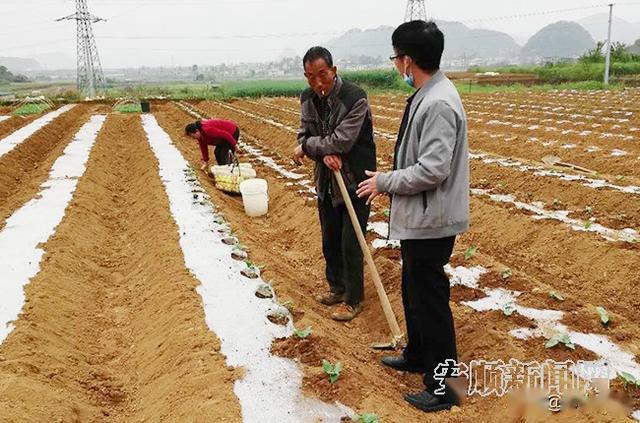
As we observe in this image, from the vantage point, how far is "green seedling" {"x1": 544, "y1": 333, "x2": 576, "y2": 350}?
3.64m

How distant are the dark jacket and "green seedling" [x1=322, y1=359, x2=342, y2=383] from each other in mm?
1511

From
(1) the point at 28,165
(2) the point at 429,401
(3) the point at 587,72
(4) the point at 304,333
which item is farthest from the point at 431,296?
(3) the point at 587,72

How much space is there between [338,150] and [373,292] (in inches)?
59.3

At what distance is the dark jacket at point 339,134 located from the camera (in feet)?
13.4

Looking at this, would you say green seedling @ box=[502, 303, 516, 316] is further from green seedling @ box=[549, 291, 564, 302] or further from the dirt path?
the dirt path

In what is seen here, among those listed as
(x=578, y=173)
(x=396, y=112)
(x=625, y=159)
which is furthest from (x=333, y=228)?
(x=396, y=112)

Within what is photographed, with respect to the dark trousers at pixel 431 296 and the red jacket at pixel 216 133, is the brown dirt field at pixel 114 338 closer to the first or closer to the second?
the dark trousers at pixel 431 296

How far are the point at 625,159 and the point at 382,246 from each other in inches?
236

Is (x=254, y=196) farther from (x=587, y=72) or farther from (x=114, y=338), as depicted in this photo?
(x=587, y=72)

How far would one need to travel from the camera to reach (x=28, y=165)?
1163 centimetres

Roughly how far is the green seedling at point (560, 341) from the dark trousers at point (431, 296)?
2.66 ft

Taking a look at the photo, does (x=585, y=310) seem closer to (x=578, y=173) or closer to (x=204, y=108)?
(x=578, y=173)

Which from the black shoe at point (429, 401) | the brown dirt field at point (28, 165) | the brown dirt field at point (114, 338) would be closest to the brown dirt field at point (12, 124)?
the brown dirt field at point (28, 165)

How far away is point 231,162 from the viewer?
937 centimetres
